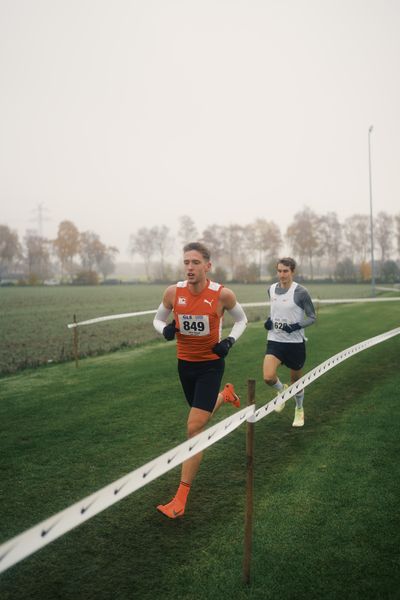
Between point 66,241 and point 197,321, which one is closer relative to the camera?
point 197,321

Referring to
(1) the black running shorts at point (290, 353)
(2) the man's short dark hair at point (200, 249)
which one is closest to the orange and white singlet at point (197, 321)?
(2) the man's short dark hair at point (200, 249)

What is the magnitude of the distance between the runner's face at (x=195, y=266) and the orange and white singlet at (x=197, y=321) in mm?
157

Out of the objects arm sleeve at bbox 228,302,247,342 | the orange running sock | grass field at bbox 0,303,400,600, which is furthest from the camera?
arm sleeve at bbox 228,302,247,342

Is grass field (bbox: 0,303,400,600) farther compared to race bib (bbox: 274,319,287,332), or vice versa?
race bib (bbox: 274,319,287,332)

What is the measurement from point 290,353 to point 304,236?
289ft

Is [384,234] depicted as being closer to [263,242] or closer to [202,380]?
[263,242]

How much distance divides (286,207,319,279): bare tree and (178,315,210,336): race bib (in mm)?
89101

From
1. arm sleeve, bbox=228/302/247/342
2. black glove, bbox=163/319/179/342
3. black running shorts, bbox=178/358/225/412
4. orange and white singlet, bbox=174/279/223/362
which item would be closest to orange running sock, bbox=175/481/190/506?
black running shorts, bbox=178/358/225/412

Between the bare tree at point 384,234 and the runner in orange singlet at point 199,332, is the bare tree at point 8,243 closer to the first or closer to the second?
the bare tree at point 384,234

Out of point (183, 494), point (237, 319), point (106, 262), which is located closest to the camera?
point (183, 494)

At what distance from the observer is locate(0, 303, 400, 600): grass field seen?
3.27 m

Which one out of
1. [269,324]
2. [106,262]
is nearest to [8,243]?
[106,262]

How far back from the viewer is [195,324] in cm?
447

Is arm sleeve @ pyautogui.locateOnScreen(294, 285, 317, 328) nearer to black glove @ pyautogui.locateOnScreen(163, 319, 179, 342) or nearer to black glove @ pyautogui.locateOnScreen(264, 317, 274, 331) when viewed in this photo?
black glove @ pyautogui.locateOnScreen(264, 317, 274, 331)
